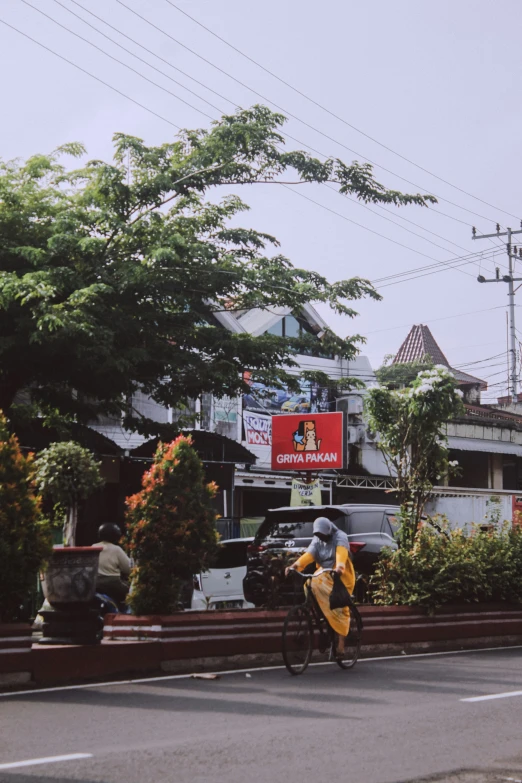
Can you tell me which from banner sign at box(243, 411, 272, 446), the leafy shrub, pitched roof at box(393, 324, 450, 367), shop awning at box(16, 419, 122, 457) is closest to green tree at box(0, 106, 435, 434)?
shop awning at box(16, 419, 122, 457)

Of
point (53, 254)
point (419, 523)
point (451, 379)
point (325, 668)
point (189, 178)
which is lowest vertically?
point (325, 668)

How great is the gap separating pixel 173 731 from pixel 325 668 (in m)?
4.57

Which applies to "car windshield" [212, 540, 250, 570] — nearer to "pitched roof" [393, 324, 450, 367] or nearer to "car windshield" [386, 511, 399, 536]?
"car windshield" [386, 511, 399, 536]

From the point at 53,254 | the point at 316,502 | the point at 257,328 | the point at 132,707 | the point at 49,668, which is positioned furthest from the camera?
the point at 257,328

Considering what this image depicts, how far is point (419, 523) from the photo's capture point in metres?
15.6

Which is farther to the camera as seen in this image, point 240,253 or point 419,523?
point 240,253

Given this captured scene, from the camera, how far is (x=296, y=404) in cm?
3672

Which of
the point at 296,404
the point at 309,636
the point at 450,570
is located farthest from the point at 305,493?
the point at 309,636

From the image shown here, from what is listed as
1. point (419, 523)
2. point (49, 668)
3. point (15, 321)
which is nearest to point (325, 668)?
point (49, 668)

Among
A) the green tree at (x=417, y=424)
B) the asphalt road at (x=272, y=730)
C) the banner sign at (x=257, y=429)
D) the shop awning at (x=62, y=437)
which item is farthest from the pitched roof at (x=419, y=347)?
the asphalt road at (x=272, y=730)

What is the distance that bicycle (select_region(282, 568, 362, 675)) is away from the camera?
1086cm

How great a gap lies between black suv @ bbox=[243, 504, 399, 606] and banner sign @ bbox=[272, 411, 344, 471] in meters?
11.2

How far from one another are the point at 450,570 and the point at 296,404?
22060 millimetres

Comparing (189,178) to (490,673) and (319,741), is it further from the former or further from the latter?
(319,741)
